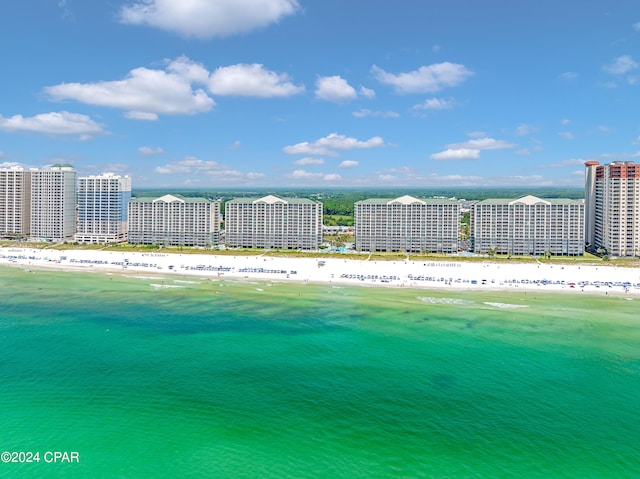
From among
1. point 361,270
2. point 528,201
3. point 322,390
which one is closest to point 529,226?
point 528,201

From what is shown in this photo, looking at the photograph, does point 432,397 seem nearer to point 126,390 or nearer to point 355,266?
point 126,390

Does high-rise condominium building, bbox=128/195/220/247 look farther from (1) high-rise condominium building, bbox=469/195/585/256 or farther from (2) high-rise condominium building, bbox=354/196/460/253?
(1) high-rise condominium building, bbox=469/195/585/256

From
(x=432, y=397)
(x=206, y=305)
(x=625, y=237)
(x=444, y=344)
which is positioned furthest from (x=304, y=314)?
(x=625, y=237)

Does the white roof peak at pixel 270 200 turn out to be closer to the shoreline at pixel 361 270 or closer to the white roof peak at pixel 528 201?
the shoreline at pixel 361 270

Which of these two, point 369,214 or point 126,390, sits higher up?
point 369,214

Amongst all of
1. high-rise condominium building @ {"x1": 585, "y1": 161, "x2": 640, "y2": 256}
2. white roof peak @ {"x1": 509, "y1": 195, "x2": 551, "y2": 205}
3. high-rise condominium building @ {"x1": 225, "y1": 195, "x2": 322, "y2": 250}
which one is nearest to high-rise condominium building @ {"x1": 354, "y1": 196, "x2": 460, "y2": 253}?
high-rise condominium building @ {"x1": 225, "y1": 195, "x2": 322, "y2": 250}

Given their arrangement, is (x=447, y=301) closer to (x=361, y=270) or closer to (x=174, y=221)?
(x=361, y=270)
